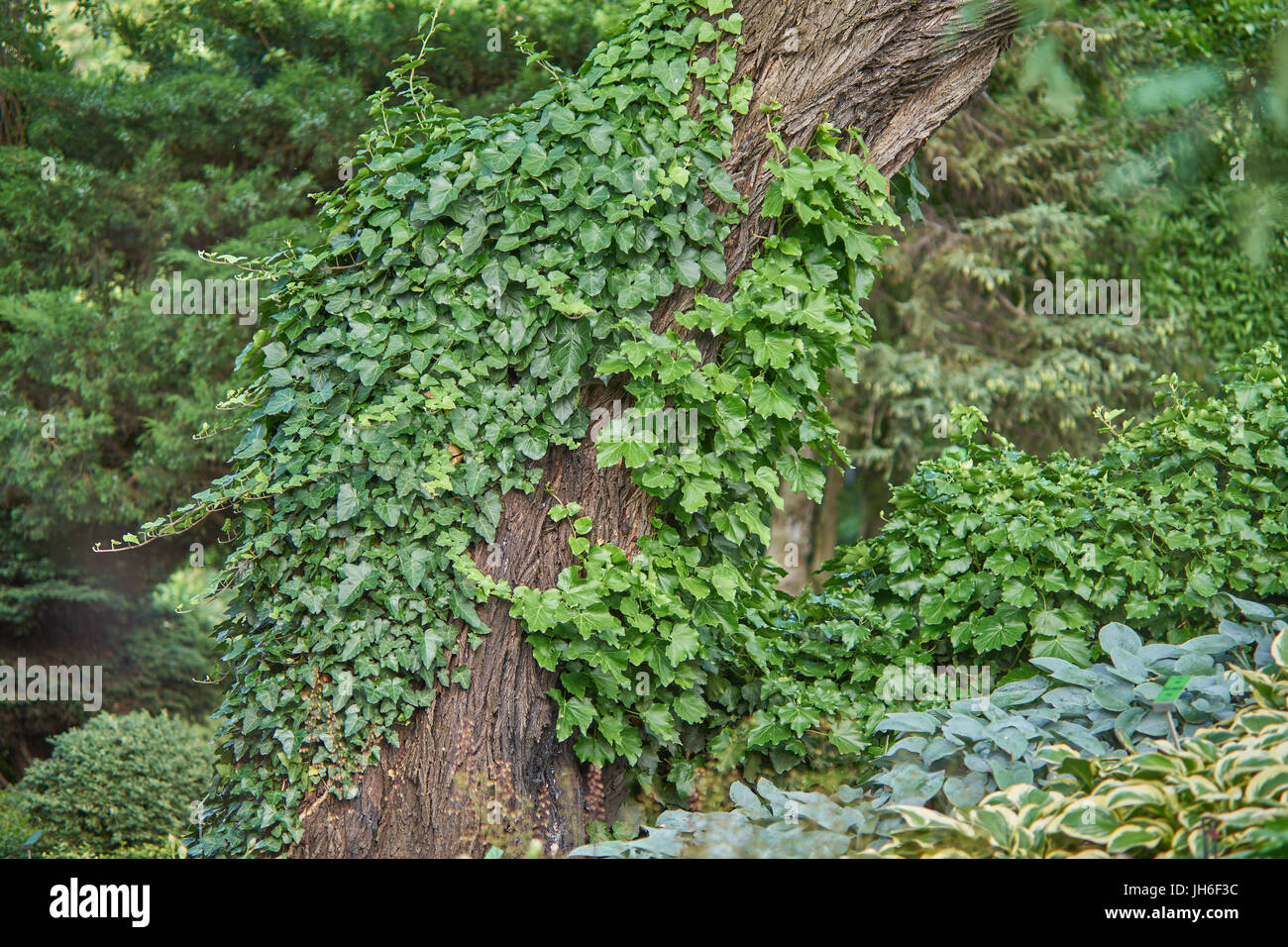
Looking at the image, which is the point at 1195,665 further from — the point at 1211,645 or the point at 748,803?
the point at 748,803

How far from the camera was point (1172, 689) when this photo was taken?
9.61ft

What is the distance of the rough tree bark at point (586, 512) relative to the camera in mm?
3359

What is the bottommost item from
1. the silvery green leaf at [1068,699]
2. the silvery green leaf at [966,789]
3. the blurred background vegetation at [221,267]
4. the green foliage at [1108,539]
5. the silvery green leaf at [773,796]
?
the silvery green leaf at [773,796]

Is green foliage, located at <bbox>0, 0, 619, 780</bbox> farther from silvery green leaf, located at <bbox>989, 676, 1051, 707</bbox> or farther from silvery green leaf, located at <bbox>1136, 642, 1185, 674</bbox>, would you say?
silvery green leaf, located at <bbox>1136, 642, 1185, 674</bbox>

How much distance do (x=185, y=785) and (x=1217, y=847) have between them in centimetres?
583

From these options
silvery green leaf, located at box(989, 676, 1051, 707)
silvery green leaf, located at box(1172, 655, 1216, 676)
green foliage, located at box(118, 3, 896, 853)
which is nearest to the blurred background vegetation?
green foliage, located at box(118, 3, 896, 853)

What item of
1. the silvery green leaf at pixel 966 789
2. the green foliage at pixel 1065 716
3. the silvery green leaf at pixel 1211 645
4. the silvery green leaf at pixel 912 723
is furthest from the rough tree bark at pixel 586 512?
the silvery green leaf at pixel 1211 645

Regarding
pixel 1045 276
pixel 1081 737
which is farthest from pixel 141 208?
pixel 1045 276

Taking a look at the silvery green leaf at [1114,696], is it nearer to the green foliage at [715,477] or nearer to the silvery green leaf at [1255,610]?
the silvery green leaf at [1255,610]

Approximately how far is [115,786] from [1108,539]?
18.7 ft

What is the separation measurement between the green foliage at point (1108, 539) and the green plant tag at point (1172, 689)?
582mm

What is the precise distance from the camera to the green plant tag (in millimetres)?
2914

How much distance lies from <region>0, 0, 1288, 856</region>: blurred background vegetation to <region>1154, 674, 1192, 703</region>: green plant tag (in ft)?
12.1
